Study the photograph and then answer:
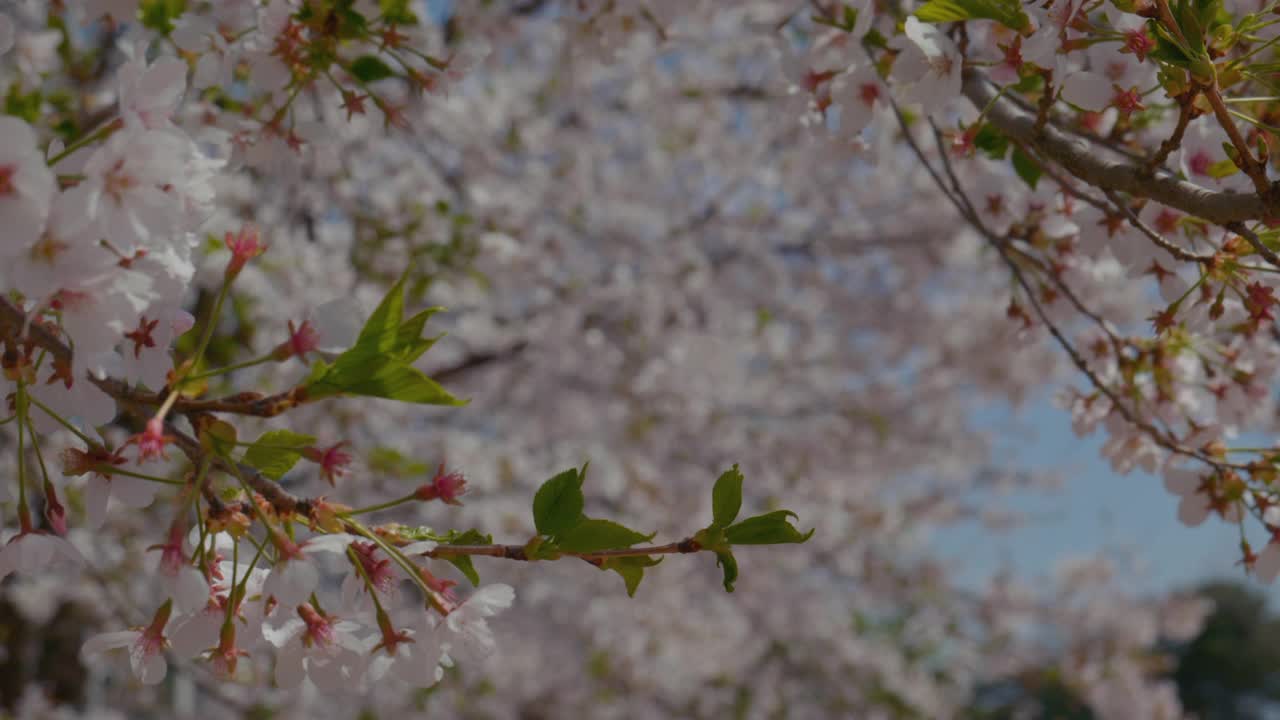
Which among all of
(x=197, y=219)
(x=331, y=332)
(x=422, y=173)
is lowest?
(x=422, y=173)

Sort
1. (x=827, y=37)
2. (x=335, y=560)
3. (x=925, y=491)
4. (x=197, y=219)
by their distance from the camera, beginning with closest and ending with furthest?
(x=197, y=219) < (x=335, y=560) < (x=827, y=37) < (x=925, y=491)

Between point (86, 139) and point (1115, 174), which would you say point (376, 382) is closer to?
point (86, 139)

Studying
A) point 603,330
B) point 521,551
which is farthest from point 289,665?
point 603,330

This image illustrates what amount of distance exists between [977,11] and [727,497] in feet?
1.87

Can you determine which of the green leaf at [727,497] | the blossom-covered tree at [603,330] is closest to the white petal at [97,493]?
the blossom-covered tree at [603,330]

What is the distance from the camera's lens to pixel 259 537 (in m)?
1.07

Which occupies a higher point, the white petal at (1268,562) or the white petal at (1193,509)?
the white petal at (1268,562)

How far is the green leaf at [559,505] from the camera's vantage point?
0.94 m

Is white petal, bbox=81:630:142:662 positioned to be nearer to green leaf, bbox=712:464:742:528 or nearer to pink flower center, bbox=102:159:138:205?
pink flower center, bbox=102:159:138:205

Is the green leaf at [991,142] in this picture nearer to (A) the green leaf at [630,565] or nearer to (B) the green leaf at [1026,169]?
(B) the green leaf at [1026,169]

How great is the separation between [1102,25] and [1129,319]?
13.8 ft

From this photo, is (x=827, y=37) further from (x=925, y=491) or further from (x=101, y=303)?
(x=925, y=491)

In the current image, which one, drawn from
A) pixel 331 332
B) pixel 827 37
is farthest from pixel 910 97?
pixel 331 332

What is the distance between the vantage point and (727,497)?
94 centimetres
